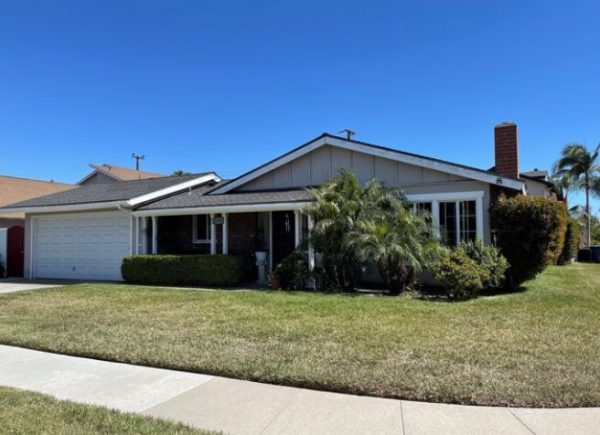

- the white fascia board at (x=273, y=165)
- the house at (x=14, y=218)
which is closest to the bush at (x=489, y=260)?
the white fascia board at (x=273, y=165)

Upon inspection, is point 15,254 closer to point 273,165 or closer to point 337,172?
point 273,165

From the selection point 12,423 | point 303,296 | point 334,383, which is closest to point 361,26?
point 303,296

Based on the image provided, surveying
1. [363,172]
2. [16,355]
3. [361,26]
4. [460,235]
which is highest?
[361,26]

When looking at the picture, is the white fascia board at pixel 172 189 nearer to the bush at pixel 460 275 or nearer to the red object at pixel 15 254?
the red object at pixel 15 254

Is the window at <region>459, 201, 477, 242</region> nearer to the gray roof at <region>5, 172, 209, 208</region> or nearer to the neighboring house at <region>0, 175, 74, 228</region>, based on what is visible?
the gray roof at <region>5, 172, 209, 208</region>

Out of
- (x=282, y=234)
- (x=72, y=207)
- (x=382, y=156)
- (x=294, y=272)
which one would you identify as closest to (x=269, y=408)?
(x=294, y=272)

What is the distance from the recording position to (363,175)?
14484 mm

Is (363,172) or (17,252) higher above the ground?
(363,172)

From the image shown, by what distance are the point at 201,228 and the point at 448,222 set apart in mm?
9030

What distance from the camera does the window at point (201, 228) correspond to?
666 inches

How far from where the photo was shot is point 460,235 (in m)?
12.9

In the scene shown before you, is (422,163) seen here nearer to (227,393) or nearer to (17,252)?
(227,393)

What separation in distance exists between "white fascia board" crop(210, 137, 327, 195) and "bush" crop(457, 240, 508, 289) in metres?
5.93

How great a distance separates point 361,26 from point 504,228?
765cm
